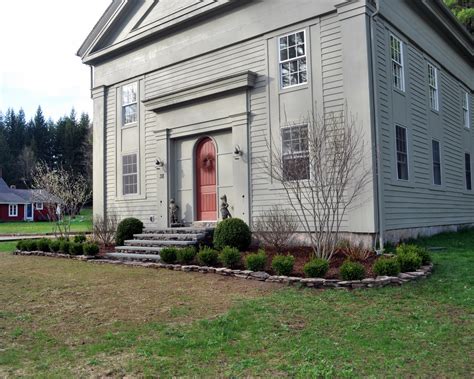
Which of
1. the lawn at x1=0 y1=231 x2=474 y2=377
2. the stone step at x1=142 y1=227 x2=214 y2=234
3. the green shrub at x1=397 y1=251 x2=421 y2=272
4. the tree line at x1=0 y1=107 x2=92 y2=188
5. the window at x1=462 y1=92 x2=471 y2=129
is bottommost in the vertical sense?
the lawn at x1=0 y1=231 x2=474 y2=377

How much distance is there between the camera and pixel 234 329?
529cm

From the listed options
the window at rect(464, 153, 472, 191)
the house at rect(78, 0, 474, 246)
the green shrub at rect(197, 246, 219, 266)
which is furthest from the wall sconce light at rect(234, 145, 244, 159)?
the window at rect(464, 153, 472, 191)

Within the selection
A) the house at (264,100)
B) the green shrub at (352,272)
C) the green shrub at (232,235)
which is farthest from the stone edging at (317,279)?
the house at (264,100)

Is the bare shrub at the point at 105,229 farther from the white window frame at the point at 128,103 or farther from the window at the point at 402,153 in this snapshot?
the window at the point at 402,153

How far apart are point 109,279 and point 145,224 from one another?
248 inches

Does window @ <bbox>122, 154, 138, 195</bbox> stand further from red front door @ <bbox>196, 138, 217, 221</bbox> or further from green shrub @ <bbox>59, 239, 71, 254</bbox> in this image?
green shrub @ <bbox>59, 239, 71, 254</bbox>

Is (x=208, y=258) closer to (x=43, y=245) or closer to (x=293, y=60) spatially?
(x=293, y=60)

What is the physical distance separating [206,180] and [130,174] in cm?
337

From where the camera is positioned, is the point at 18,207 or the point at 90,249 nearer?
the point at 90,249

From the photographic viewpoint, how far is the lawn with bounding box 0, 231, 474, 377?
13.7ft

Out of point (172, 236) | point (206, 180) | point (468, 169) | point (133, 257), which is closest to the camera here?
point (133, 257)

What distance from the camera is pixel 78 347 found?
4.82 m

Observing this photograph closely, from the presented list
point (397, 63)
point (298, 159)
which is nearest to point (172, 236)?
point (298, 159)

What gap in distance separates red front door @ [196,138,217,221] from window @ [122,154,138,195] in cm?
275
